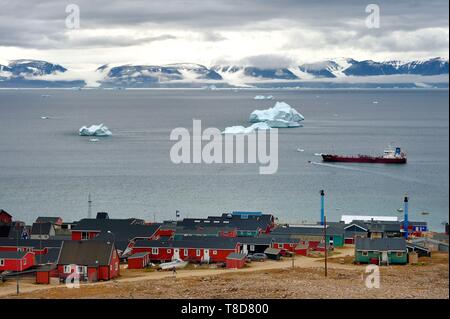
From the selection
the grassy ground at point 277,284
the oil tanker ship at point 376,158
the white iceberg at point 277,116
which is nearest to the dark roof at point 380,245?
the grassy ground at point 277,284

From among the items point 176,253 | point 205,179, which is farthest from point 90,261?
point 205,179

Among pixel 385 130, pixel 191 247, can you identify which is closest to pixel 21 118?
pixel 385 130

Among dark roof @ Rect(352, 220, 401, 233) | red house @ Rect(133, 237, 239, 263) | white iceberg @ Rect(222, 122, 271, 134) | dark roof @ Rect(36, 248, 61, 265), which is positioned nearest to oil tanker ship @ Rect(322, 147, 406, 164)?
white iceberg @ Rect(222, 122, 271, 134)

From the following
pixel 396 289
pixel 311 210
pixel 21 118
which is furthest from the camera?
pixel 21 118

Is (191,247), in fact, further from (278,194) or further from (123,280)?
(278,194)

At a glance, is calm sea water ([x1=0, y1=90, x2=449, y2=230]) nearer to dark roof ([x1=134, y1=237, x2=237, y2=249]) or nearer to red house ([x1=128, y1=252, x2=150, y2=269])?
dark roof ([x1=134, y1=237, x2=237, y2=249])

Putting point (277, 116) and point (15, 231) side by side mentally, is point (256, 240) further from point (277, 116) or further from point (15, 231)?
point (277, 116)
